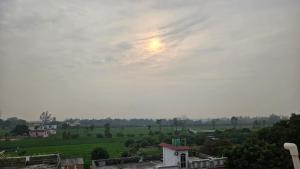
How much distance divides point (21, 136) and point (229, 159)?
38253 millimetres

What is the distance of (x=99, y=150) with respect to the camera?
22.8 metres

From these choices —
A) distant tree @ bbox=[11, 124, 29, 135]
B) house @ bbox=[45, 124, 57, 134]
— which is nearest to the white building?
distant tree @ bbox=[11, 124, 29, 135]

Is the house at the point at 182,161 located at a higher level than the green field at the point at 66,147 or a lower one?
higher

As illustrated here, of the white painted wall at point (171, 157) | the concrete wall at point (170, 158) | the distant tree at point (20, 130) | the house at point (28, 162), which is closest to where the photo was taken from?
the white painted wall at point (171, 157)

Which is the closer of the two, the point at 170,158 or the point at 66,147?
the point at 170,158

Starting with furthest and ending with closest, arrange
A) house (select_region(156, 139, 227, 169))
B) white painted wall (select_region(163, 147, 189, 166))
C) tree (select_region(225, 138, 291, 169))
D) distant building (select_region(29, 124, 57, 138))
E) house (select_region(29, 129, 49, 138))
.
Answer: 1. distant building (select_region(29, 124, 57, 138))
2. house (select_region(29, 129, 49, 138))
3. white painted wall (select_region(163, 147, 189, 166))
4. house (select_region(156, 139, 227, 169))
5. tree (select_region(225, 138, 291, 169))

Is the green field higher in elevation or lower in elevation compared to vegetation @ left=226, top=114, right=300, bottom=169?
lower

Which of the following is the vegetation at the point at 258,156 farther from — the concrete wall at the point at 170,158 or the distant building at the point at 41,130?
the distant building at the point at 41,130

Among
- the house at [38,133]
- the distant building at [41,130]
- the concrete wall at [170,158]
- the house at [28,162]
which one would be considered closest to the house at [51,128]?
the distant building at [41,130]

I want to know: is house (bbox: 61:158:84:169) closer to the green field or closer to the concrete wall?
the concrete wall

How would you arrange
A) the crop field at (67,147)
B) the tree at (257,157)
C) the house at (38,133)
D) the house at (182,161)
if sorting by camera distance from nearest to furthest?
1. the tree at (257,157)
2. the house at (182,161)
3. the crop field at (67,147)
4. the house at (38,133)

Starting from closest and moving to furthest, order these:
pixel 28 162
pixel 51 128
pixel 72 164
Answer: pixel 72 164 → pixel 28 162 → pixel 51 128

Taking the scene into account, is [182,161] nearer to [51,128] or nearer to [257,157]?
[257,157]

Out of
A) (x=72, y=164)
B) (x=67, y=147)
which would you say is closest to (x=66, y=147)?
(x=67, y=147)
